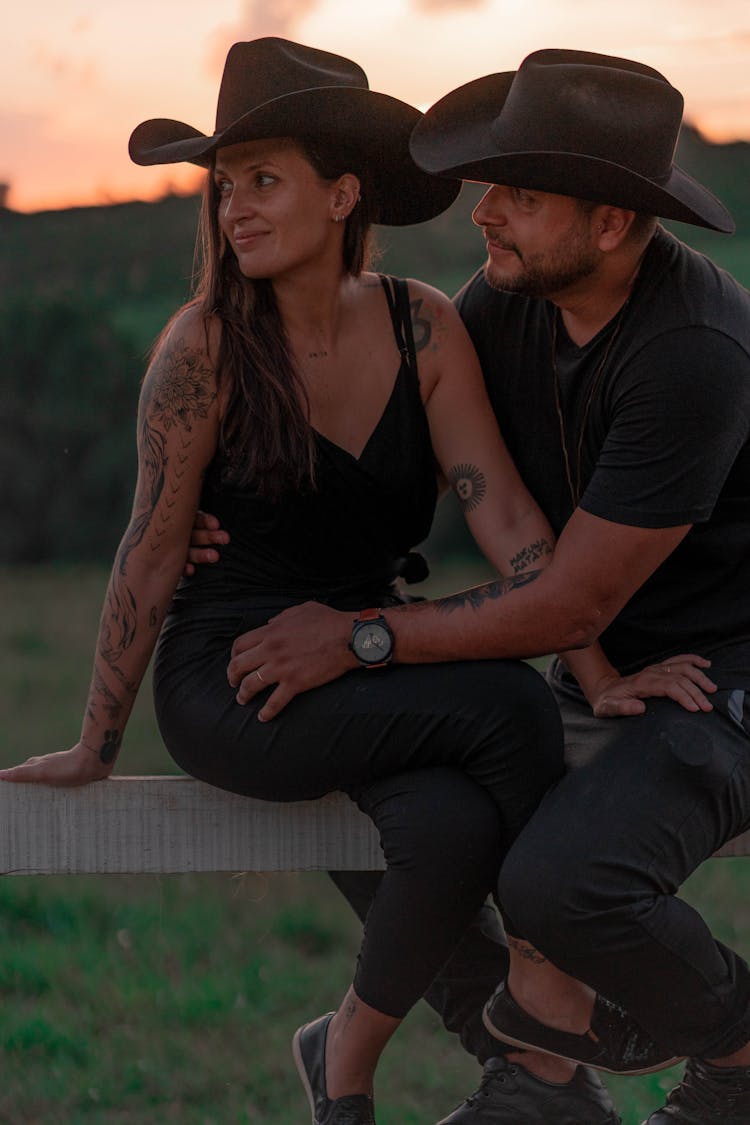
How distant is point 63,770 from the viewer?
2.73 meters

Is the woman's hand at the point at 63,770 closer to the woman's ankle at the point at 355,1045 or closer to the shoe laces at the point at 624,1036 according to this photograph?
the woman's ankle at the point at 355,1045

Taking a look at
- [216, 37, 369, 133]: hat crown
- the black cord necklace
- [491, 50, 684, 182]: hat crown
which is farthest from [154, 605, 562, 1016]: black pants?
[216, 37, 369, 133]: hat crown

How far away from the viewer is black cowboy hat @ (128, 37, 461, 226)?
251cm

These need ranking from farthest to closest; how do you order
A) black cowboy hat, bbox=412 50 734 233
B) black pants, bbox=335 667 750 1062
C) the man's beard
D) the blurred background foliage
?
the blurred background foliage
the man's beard
black cowboy hat, bbox=412 50 734 233
black pants, bbox=335 667 750 1062

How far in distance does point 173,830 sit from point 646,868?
901 millimetres

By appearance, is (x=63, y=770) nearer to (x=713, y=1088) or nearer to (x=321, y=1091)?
(x=321, y=1091)

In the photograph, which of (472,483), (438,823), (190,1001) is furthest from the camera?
(190,1001)

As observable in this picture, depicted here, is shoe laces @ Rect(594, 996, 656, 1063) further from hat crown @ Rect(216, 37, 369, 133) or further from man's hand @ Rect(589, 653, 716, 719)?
hat crown @ Rect(216, 37, 369, 133)

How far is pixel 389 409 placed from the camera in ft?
8.80

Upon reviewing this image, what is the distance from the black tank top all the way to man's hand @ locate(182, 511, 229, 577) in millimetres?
23

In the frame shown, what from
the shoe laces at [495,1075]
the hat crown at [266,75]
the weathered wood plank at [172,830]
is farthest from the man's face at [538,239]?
the shoe laces at [495,1075]

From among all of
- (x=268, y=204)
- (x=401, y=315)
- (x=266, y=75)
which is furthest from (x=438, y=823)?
(x=266, y=75)

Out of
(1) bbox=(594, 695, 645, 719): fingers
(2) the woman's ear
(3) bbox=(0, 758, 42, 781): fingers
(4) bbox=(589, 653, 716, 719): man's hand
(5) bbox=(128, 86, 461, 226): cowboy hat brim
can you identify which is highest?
(5) bbox=(128, 86, 461, 226): cowboy hat brim

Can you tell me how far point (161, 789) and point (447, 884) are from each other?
2.09 ft
